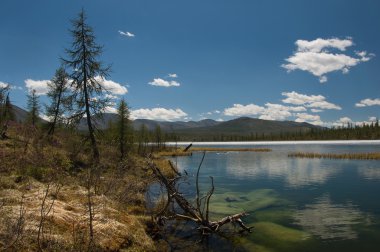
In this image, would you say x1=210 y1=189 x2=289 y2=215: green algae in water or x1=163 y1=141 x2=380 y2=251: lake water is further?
x1=210 y1=189 x2=289 y2=215: green algae in water

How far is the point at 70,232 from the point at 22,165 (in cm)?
986

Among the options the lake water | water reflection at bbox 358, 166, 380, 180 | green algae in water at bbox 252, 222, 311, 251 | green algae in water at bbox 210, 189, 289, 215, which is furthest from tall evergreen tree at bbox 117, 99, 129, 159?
green algae in water at bbox 252, 222, 311, 251

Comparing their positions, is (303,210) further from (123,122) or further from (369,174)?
(123,122)

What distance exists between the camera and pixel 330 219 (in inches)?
768

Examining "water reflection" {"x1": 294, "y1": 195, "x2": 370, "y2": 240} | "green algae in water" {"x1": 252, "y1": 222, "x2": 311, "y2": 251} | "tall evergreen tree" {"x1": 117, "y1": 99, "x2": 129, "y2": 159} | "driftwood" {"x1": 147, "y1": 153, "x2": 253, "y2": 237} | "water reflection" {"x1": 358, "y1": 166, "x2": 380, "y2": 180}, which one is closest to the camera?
"green algae in water" {"x1": 252, "y1": 222, "x2": 311, "y2": 251}

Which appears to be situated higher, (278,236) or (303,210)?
(303,210)

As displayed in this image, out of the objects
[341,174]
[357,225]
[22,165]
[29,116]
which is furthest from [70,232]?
[29,116]

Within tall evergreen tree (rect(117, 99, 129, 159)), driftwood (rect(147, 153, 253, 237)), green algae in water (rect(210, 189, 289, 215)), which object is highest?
tall evergreen tree (rect(117, 99, 129, 159))

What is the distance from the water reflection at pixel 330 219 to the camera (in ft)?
54.3

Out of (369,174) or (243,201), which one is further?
(369,174)

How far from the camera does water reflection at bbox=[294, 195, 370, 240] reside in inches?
652

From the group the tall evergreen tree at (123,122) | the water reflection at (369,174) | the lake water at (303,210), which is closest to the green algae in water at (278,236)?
the lake water at (303,210)

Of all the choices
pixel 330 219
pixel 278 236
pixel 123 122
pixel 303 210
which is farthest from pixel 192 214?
pixel 123 122

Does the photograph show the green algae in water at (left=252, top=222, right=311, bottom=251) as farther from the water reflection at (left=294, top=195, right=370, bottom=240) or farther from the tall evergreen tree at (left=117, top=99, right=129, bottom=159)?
the tall evergreen tree at (left=117, top=99, right=129, bottom=159)
